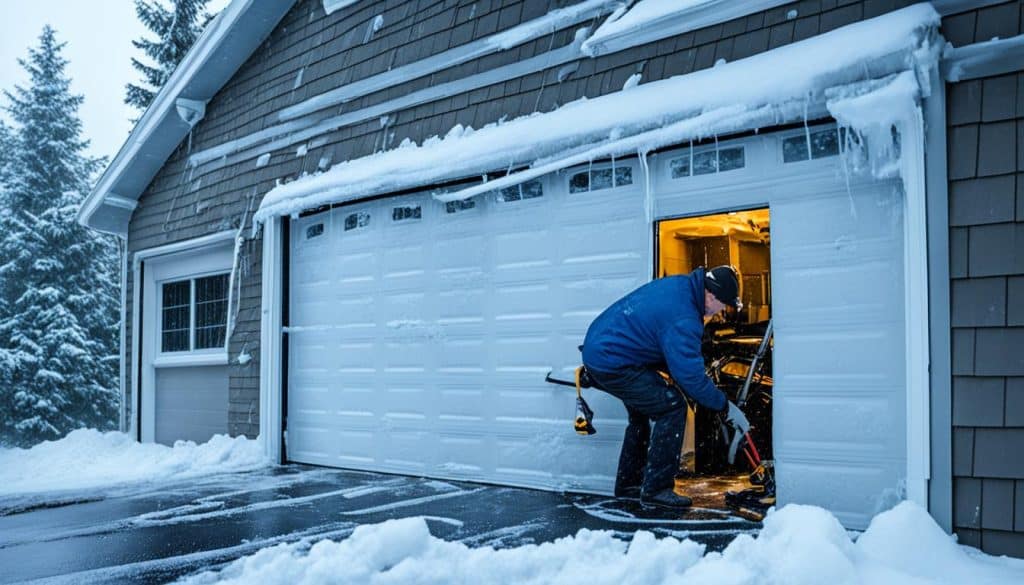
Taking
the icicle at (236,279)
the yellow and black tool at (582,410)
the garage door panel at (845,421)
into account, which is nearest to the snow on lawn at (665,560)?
the garage door panel at (845,421)

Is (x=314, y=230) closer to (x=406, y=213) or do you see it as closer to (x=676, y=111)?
(x=406, y=213)

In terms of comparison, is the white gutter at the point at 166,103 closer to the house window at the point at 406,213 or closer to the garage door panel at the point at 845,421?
the house window at the point at 406,213

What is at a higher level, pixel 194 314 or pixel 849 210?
pixel 849 210

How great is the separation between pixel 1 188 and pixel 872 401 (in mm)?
20154

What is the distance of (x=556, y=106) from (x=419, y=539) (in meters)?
3.46

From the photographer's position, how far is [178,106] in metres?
10.2

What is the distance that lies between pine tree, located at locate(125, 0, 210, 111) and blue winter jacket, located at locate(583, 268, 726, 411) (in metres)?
18.2

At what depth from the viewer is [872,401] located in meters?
4.94

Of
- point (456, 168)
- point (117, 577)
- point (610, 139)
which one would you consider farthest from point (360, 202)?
point (117, 577)

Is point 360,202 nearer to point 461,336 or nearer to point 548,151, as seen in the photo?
point 461,336

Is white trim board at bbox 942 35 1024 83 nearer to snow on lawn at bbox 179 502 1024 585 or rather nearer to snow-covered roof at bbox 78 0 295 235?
snow on lawn at bbox 179 502 1024 585

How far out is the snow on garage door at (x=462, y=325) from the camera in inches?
249

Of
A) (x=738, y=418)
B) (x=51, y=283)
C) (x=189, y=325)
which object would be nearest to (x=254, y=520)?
(x=738, y=418)

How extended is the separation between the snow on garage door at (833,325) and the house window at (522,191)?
1.67 m
